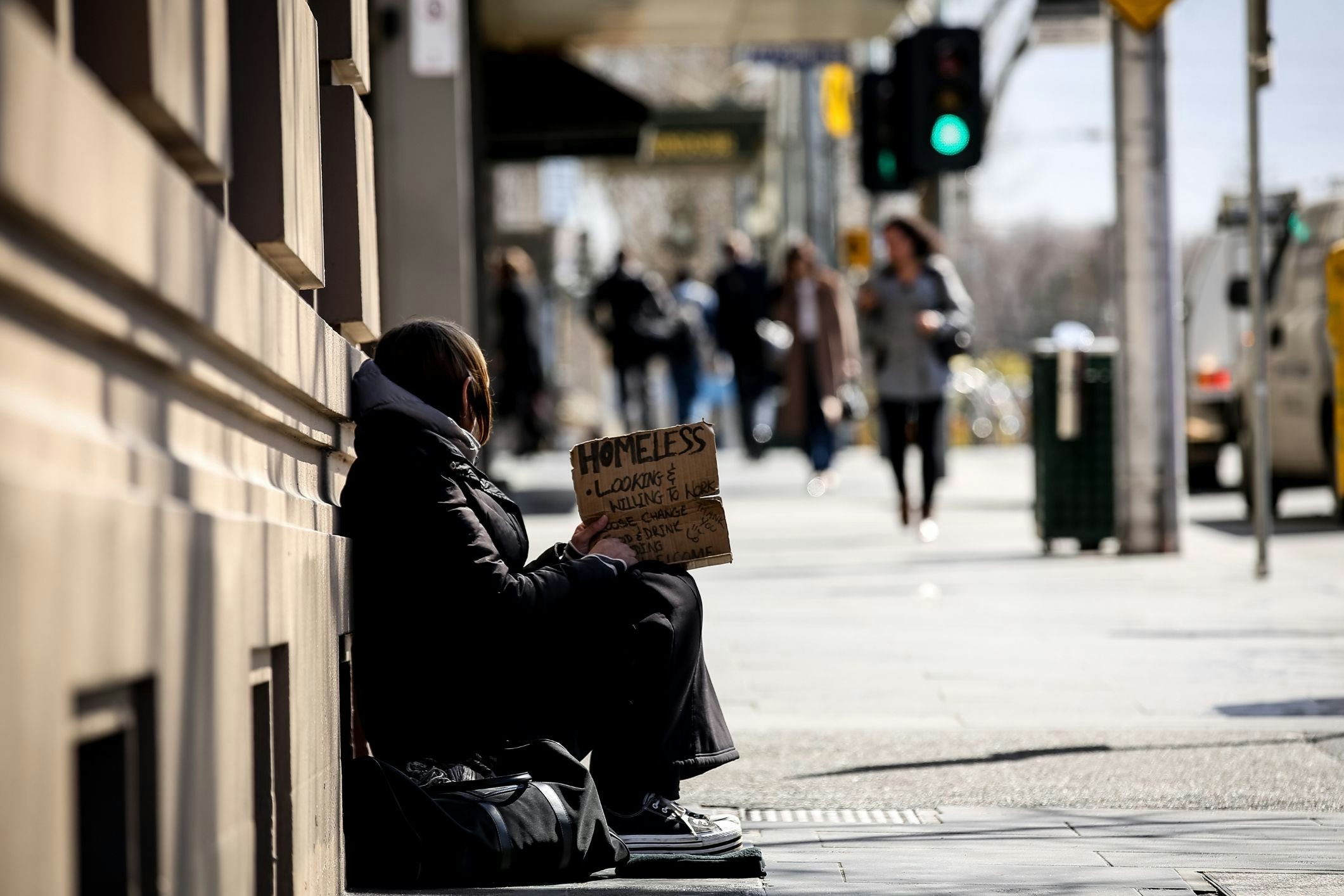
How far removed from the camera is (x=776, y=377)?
21312 mm

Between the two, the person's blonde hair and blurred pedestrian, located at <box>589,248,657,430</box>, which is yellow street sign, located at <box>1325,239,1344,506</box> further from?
blurred pedestrian, located at <box>589,248,657,430</box>

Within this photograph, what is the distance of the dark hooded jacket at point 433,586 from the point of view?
13.2 ft

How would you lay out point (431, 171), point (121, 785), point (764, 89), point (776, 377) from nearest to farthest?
point (121, 785) < point (431, 171) < point (776, 377) < point (764, 89)

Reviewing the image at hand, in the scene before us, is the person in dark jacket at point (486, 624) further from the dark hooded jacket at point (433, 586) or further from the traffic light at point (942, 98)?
the traffic light at point (942, 98)

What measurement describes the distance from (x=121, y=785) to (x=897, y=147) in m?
9.75

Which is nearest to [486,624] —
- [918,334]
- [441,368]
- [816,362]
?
[441,368]

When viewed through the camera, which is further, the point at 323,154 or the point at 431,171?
the point at 431,171

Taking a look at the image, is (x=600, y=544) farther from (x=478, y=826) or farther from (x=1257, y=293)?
(x=1257, y=293)

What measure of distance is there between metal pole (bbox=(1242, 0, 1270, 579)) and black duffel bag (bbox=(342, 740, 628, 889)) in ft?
21.6

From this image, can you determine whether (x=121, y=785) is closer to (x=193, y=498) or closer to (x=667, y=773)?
(x=193, y=498)

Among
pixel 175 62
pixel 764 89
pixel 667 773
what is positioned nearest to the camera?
pixel 175 62

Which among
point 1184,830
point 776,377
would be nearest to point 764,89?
point 776,377

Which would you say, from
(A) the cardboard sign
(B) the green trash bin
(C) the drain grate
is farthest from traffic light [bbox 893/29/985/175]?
(A) the cardboard sign

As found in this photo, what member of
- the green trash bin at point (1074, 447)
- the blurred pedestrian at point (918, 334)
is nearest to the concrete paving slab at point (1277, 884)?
the green trash bin at point (1074, 447)
